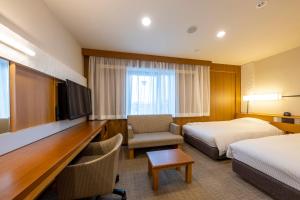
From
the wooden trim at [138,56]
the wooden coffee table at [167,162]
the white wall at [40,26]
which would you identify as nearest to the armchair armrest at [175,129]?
the wooden coffee table at [167,162]

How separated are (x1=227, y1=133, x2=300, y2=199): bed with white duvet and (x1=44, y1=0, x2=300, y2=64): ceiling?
6.71ft

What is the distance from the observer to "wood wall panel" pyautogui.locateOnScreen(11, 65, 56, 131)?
1.33 meters

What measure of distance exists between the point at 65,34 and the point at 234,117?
17.1ft

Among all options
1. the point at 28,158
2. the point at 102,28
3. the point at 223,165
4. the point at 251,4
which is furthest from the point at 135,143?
the point at 251,4

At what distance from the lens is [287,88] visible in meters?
3.48

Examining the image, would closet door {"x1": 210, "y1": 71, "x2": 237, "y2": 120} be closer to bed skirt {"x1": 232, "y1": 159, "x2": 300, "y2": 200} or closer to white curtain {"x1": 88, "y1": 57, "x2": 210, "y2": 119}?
white curtain {"x1": 88, "y1": 57, "x2": 210, "y2": 119}

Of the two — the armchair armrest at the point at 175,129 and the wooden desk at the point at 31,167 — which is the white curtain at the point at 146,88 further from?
the wooden desk at the point at 31,167

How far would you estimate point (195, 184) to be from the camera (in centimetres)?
204

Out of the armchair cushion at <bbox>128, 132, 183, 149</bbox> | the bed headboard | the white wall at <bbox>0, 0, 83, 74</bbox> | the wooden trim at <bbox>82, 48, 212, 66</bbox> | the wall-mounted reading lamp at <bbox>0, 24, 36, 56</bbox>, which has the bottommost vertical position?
the armchair cushion at <bbox>128, 132, 183, 149</bbox>

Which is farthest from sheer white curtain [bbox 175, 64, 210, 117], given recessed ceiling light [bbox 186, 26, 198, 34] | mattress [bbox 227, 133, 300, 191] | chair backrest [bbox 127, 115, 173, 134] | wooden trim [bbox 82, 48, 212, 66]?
mattress [bbox 227, 133, 300, 191]

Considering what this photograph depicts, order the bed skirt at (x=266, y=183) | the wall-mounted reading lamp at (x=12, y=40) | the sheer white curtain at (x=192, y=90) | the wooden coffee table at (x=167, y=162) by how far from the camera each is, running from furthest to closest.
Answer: the sheer white curtain at (x=192, y=90) → the wooden coffee table at (x=167, y=162) → the bed skirt at (x=266, y=183) → the wall-mounted reading lamp at (x=12, y=40)

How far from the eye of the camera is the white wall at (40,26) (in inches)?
50.9

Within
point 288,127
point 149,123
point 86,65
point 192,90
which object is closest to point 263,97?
point 288,127

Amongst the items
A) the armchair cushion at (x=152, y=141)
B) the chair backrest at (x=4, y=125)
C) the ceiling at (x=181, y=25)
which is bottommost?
the armchair cushion at (x=152, y=141)
